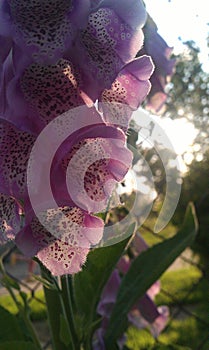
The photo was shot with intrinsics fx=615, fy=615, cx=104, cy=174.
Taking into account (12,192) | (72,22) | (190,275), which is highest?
(72,22)

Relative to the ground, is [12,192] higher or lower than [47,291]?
higher

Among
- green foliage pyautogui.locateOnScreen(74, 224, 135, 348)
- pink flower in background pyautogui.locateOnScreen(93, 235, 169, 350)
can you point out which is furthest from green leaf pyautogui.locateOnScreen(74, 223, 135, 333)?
pink flower in background pyautogui.locateOnScreen(93, 235, 169, 350)

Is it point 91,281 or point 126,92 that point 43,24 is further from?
point 91,281

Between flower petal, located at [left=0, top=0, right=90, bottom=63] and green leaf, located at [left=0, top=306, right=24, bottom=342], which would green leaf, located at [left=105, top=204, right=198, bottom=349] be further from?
flower petal, located at [left=0, top=0, right=90, bottom=63]

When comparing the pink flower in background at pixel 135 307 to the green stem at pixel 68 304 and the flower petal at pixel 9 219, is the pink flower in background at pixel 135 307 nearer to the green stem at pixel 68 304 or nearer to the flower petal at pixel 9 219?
the green stem at pixel 68 304

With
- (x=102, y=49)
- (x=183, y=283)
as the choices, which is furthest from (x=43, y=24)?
(x=183, y=283)

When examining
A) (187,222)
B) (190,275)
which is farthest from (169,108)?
(190,275)

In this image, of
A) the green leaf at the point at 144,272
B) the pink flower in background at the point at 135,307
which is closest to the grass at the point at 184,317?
the pink flower in background at the point at 135,307

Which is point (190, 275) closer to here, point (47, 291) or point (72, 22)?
point (47, 291)
